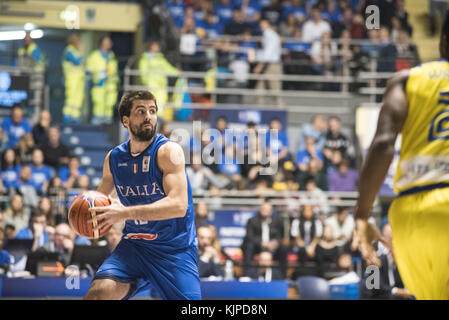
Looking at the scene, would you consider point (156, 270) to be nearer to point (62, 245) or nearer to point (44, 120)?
point (62, 245)

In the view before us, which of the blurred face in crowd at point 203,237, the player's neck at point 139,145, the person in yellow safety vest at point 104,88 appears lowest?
the blurred face in crowd at point 203,237

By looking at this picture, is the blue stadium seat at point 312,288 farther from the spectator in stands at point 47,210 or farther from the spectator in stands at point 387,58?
the spectator in stands at point 387,58

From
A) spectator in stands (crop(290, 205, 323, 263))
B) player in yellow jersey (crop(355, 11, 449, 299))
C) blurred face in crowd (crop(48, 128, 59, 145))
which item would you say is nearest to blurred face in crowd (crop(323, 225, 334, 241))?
spectator in stands (crop(290, 205, 323, 263))

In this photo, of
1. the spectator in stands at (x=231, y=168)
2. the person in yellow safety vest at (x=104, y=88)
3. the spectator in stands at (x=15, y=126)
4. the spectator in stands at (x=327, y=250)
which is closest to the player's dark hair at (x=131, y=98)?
the spectator in stands at (x=327, y=250)

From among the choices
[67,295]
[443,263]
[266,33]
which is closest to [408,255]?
[443,263]

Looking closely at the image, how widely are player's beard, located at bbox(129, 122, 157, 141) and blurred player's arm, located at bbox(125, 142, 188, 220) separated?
13 cm

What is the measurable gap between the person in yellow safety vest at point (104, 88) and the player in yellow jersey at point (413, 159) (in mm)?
11305

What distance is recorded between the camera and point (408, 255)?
319 centimetres

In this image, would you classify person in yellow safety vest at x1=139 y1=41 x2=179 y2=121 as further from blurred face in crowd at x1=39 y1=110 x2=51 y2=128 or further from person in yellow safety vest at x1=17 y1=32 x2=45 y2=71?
person in yellow safety vest at x1=17 y1=32 x2=45 y2=71

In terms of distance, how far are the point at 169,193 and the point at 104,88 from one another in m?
9.69

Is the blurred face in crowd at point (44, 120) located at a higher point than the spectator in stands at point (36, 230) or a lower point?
higher

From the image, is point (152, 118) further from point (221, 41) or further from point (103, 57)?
point (221, 41)

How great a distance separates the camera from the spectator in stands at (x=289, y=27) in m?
15.7

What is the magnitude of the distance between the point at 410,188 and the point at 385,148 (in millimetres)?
231
